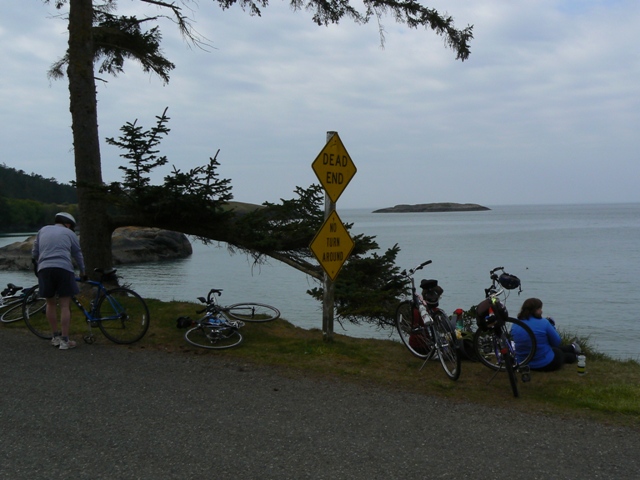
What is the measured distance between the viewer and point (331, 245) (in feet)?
25.8

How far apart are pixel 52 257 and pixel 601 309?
791 inches

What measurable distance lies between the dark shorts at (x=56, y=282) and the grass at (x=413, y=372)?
91cm

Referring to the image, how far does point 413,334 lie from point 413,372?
0.79 metres

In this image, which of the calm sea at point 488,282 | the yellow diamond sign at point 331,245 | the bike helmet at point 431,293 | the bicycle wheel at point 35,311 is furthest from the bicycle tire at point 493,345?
the calm sea at point 488,282

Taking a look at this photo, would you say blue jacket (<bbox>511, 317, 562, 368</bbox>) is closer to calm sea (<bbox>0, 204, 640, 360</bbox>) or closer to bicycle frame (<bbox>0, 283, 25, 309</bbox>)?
calm sea (<bbox>0, 204, 640, 360</bbox>)

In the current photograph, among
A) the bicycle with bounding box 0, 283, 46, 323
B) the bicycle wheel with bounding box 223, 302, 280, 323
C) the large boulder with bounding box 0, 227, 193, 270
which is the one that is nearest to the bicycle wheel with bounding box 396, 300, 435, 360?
the bicycle wheel with bounding box 223, 302, 280, 323

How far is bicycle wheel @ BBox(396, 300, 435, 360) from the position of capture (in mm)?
7410

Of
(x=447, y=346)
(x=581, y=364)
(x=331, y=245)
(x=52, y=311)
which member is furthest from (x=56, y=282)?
(x=581, y=364)

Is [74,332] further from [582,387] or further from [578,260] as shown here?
[578,260]

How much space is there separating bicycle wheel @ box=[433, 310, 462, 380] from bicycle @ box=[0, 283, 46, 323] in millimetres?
5770

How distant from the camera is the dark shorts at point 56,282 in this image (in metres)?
7.77

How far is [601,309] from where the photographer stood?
2264cm

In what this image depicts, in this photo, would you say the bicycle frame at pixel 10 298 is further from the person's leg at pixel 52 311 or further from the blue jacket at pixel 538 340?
the blue jacket at pixel 538 340

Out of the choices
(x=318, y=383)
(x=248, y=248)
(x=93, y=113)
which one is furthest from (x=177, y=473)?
(x=93, y=113)
